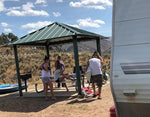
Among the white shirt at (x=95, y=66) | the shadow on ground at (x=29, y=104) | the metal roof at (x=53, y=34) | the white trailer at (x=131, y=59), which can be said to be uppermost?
the metal roof at (x=53, y=34)

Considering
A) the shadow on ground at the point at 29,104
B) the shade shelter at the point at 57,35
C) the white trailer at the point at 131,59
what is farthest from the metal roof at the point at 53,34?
the white trailer at the point at 131,59

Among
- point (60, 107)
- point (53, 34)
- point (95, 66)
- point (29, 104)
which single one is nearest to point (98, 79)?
point (95, 66)

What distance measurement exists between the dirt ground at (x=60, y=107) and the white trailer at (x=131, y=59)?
3.70 metres

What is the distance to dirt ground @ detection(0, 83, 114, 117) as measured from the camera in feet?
22.3

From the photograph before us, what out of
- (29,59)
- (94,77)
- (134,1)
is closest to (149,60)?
(134,1)

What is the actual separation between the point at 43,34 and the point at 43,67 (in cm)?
169

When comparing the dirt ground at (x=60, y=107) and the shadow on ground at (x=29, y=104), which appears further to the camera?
the shadow on ground at (x=29, y=104)

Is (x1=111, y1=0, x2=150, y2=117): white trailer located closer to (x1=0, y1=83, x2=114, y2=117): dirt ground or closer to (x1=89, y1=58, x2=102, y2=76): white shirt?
(x1=0, y1=83, x2=114, y2=117): dirt ground

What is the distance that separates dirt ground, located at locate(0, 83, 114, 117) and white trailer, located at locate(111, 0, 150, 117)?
3.70 m

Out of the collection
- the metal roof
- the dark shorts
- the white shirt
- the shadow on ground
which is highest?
the metal roof

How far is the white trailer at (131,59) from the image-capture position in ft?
8.59

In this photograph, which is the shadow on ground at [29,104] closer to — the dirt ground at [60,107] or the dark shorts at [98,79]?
→ the dirt ground at [60,107]

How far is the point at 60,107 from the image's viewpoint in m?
7.60

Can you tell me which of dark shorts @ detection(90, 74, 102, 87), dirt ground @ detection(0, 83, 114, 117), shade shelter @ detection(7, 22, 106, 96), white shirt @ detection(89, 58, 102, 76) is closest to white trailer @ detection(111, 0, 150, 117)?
dirt ground @ detection(0, 83, 114, 117)
